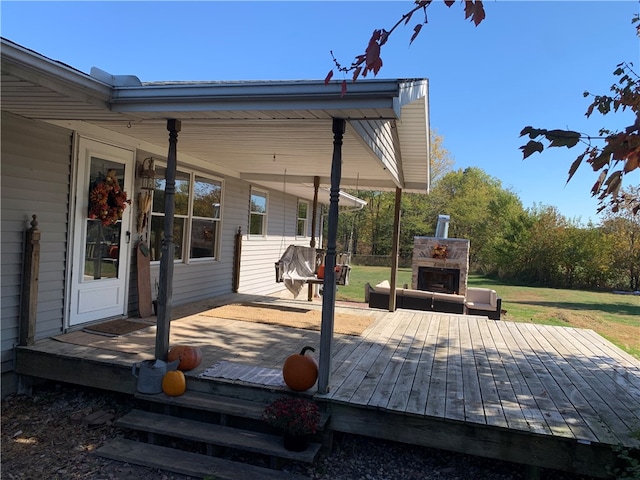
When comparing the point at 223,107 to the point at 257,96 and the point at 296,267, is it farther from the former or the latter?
the point at 296,267

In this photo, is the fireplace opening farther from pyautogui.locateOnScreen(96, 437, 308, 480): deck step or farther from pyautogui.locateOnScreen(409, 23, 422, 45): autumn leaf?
pyautogui.locateOnScreen(409, 23, 422, 45): autumn leaf

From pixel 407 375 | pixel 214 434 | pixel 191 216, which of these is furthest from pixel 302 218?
pixel 214 434

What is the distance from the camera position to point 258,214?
922 centimetres

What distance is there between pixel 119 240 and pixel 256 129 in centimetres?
236

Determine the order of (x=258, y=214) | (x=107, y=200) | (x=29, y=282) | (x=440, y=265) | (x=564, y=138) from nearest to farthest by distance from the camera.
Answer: (x=564, y=138)
(x=29, y=282)
(x=107, y=200)
(x=258, y=214)
(x=440, y=265)

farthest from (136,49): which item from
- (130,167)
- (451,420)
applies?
(451,420)

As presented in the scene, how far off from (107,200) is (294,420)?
327cm

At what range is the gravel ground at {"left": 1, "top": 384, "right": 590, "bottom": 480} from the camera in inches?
111

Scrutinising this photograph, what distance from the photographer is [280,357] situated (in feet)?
13.4

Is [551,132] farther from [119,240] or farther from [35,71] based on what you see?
[119,240]

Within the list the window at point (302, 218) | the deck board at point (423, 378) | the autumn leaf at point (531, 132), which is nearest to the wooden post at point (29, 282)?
the deck board at point (423, 378)

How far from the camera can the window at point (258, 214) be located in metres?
8.91

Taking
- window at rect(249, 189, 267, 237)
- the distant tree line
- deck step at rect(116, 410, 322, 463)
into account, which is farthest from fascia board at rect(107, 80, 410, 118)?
the distant tree line

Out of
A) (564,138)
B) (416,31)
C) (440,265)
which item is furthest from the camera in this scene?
(440,265)
